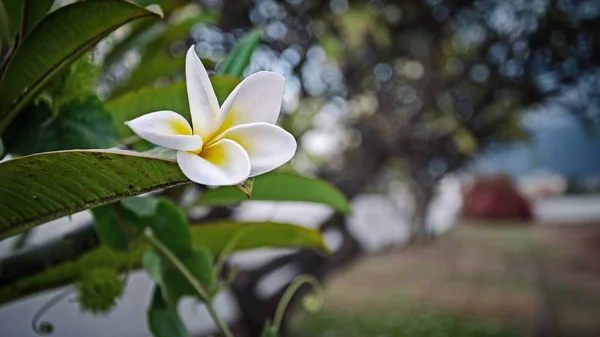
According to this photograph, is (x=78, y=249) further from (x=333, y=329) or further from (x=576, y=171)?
(x=576, y=171)

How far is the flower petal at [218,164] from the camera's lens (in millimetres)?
108

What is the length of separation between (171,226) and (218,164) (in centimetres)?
11

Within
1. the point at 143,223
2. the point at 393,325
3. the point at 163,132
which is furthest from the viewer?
the point at 393,325

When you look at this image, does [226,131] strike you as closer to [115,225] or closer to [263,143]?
[263,143]

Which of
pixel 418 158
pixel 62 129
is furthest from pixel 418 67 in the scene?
pixel 62 129

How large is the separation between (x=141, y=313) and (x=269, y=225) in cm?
86

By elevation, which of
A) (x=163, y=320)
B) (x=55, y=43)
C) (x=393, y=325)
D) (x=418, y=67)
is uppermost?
(x=418, y=67)

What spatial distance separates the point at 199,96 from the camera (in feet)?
0.40

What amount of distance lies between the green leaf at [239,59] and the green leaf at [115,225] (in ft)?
0.26

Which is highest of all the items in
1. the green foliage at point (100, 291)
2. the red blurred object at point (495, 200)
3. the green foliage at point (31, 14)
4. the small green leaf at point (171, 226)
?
the green foliage at point (31, 14)

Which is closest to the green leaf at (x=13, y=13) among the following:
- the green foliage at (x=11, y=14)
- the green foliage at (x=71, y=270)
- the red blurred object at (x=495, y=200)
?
the green foliage at (x=11, y=14)

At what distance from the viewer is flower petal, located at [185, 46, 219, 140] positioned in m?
0.12

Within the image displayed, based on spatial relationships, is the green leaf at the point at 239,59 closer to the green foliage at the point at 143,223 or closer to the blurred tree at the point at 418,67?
the green foliage at the point at 143,223

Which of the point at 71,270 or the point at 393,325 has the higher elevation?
the point at 71,270
